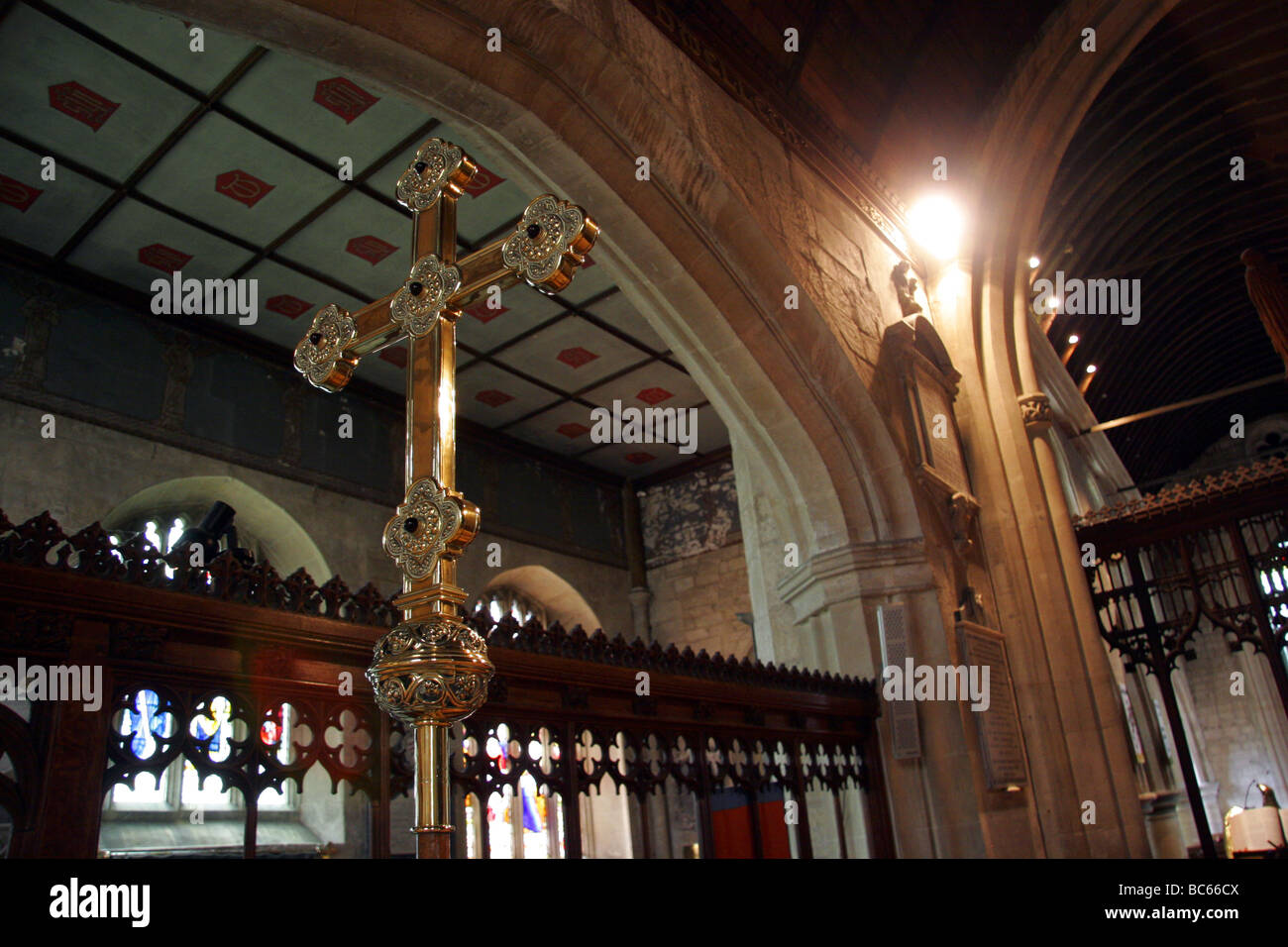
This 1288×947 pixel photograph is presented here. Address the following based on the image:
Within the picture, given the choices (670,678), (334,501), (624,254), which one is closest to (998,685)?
(670,678)

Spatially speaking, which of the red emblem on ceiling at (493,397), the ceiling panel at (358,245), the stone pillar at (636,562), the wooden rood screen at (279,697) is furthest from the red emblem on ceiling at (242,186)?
the stone pillar at (636,562)

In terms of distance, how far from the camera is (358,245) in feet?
25.6

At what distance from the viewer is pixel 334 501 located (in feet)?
29.7

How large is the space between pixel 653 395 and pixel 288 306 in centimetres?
394

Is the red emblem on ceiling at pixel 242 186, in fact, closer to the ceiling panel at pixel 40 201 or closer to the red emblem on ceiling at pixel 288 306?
the ceiling panel at pixel 40 201

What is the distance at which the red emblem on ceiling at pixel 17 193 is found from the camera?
6.82 m

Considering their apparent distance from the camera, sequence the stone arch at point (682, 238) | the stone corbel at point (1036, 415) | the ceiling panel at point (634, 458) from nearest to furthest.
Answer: the stone arch at point (682, 238) → the stone corbel at point (1036, 415) → the ceiling panel at point (634, 458)

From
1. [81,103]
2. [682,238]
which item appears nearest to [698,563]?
[682,238]

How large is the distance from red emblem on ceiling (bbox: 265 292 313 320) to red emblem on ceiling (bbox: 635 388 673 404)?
363cm

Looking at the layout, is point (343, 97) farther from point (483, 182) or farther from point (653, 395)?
point (653, 395)

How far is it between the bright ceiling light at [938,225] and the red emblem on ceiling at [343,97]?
419cm

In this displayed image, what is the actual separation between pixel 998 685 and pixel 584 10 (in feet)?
13.9

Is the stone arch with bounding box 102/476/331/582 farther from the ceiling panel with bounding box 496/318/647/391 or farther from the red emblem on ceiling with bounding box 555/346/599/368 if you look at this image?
the red emblem on ceiling with bounding box 555/346/599/368

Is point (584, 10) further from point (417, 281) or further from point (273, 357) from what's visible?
point (273, 357)
